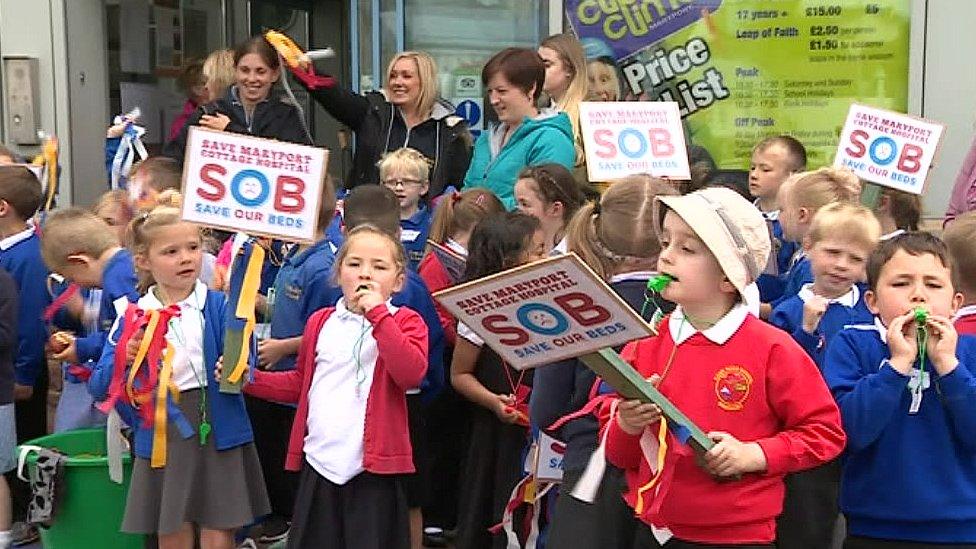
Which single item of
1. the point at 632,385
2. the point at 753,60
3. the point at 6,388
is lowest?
the point at 6,388

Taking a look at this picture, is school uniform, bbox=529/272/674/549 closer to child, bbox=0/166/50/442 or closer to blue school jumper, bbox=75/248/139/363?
blue school jumper, bbox=75/248/139/363

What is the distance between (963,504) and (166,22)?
313 inches

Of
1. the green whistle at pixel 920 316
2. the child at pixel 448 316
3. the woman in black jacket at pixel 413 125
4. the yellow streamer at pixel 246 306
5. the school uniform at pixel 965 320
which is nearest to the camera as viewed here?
the green whistle at pixel 920 316

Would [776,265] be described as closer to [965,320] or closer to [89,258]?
[965,320]

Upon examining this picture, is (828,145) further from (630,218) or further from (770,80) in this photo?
(630,218)

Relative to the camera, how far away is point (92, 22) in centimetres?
916

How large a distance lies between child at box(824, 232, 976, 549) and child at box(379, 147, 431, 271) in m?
2.79

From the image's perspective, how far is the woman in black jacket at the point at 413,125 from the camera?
22.0 ft

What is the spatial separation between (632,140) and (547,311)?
9.48 feet

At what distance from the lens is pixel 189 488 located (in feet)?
15.0

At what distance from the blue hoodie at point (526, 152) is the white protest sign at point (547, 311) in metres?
3.04

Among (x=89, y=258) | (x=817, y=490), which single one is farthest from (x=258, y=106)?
(x=817, y=490)

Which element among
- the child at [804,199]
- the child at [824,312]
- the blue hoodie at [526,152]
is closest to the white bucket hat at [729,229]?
the child at [824,312]

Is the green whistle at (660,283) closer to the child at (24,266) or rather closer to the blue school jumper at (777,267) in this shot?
the blue school jumper at (777,267)
